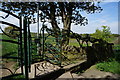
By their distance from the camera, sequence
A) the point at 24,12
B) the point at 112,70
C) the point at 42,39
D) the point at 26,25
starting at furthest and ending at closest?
the point at 24,12, the point at 42,39, the point at 112,70, the point at 26,25

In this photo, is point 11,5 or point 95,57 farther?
point 11,5

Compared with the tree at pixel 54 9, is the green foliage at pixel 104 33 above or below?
below

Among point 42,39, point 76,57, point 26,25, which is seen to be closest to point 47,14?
point 42,39

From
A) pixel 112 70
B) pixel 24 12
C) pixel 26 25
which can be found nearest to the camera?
pixel 26 25

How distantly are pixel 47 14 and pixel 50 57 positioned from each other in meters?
3.46

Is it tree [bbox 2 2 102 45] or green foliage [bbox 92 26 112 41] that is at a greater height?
tree [bbox 2 2 102 45]

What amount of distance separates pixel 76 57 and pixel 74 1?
364 cm

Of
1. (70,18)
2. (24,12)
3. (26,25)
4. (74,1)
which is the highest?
(74,1)

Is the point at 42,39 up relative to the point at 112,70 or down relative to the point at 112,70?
up

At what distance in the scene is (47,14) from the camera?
6.87 meters

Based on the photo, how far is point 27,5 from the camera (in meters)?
6.62

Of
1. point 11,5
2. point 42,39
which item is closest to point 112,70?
point 42,39

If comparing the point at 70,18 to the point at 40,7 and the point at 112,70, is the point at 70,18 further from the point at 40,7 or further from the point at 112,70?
the point at 112,70

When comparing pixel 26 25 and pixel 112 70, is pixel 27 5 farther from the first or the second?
pixel 112 70
